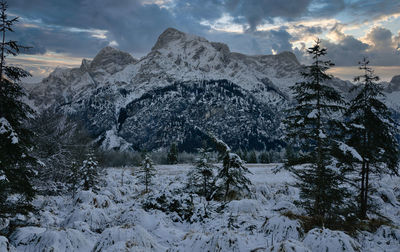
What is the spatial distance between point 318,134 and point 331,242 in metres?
6.72

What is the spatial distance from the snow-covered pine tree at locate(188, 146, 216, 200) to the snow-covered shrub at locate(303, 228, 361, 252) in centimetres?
1240

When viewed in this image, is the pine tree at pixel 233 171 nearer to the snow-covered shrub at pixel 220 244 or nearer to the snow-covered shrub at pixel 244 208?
the snow-covered shrub at pixel 244 208

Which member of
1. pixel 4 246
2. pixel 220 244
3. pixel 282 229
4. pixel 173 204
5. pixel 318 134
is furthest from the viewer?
pixel 173 204

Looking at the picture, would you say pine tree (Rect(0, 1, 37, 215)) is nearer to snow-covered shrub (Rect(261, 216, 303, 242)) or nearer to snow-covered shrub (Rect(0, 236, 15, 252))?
snow-covered shrub (Rect(0, 236, 15, 252))

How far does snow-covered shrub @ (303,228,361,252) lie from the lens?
5.01m

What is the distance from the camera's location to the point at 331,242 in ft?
16.9

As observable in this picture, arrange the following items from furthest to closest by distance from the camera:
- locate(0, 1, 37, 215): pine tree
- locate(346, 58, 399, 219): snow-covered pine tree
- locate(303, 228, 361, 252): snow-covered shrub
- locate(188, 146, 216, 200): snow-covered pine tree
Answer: locate(188, 146, 216, 200): snow-covered pine tree
locate(346, 58, 399, 219): snow-covered pine tree
locate(0, 1, 37, 215): pine tree
locate(303, 228, 361, 252): snow-covered shrub

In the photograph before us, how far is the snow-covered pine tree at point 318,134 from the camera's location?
1080 centimetres

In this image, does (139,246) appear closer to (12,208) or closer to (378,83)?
(12,208)

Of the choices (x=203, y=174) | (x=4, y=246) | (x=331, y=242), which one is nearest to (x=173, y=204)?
(x=203, y=174)

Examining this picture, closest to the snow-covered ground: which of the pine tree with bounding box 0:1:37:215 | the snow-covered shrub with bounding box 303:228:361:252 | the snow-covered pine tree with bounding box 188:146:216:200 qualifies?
the snow-covered shrub with bounding box 303:228:361:252

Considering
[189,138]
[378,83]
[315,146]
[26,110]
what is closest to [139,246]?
[26,110]

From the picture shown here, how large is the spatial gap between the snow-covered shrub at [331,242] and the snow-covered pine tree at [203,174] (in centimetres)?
1240

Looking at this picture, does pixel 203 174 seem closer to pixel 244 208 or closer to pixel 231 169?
pixel 231 169
